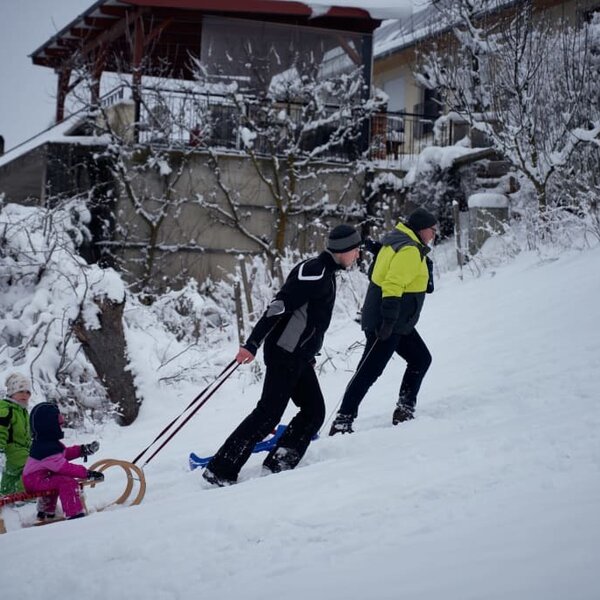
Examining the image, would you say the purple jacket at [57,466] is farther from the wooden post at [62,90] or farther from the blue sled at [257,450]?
the wooden post at [62,90]

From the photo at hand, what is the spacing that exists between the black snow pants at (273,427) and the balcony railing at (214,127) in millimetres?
11492

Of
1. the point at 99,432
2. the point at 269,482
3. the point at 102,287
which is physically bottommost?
the point at 99,432

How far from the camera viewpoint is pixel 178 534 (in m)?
4.06

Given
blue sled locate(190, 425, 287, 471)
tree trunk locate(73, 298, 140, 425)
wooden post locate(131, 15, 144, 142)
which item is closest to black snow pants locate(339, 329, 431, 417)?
blue sled locate(190, 425, 287, 471)

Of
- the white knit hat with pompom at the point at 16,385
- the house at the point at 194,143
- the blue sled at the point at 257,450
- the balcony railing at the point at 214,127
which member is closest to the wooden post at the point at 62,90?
the house at the point at 194,143

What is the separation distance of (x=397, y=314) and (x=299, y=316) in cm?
95

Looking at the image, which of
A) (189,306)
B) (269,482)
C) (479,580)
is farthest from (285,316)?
(189,306)

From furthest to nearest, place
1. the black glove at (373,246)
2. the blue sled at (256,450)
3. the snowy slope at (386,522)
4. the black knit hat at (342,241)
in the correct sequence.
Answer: the black glove at (373,246) < the blue sled at (256,450) < the black knit hat at (342,241) < the snowy slope at (386,522)

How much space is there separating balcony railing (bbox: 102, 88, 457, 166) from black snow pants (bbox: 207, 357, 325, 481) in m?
11.5

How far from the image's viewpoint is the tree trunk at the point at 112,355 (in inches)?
347

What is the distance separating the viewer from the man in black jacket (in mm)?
5246

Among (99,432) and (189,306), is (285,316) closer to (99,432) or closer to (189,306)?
(99,432)

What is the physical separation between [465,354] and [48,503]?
4503 millimetres

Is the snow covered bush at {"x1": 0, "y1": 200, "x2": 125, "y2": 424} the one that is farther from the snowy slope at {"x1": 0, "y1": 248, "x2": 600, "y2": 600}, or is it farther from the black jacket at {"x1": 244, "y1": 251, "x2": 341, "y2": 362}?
the black jacket at {"x1": 244, "y1": 251, "x2": 341, "y2": 362}
